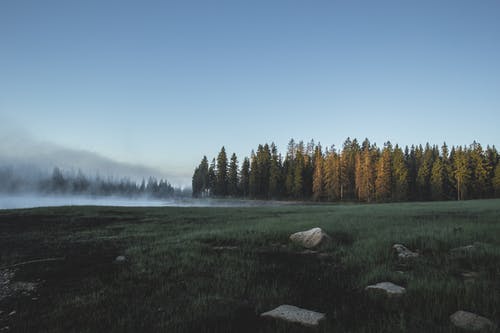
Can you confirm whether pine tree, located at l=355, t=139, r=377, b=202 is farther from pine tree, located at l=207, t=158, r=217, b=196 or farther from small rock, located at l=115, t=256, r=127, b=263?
small rock, located at l=115, t=256, r=127, b=263

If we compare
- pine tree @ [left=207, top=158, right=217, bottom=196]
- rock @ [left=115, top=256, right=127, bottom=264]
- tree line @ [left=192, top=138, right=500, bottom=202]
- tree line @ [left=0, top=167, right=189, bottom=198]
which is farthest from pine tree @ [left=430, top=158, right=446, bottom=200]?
tree line @ [left=0, top=167, right=189, bottom=198]

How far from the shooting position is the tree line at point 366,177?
64.9 m

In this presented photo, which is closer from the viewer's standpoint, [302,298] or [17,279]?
[302,298]

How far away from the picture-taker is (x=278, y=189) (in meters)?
78.9

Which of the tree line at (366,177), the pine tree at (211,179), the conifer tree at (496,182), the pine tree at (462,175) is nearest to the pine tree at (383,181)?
the tree line at (366,177)

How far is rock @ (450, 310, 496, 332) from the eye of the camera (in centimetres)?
331

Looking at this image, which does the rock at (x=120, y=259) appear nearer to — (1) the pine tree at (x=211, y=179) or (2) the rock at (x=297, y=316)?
(2) the rock at (x=297, y=316)

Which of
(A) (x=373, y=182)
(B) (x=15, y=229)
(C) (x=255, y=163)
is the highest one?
(C) (x=255, y=163)

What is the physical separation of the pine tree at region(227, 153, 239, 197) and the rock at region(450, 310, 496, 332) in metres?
84.0

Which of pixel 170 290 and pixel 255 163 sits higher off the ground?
pixel 255 163

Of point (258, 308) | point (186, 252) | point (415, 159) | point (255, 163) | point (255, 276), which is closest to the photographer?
point (258, 308)

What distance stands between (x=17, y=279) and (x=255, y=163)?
255 feet

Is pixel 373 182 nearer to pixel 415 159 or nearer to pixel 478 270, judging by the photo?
pixel 415 159

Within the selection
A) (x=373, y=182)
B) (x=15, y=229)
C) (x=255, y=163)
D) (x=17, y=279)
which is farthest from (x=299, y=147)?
(x=17, y=279)
